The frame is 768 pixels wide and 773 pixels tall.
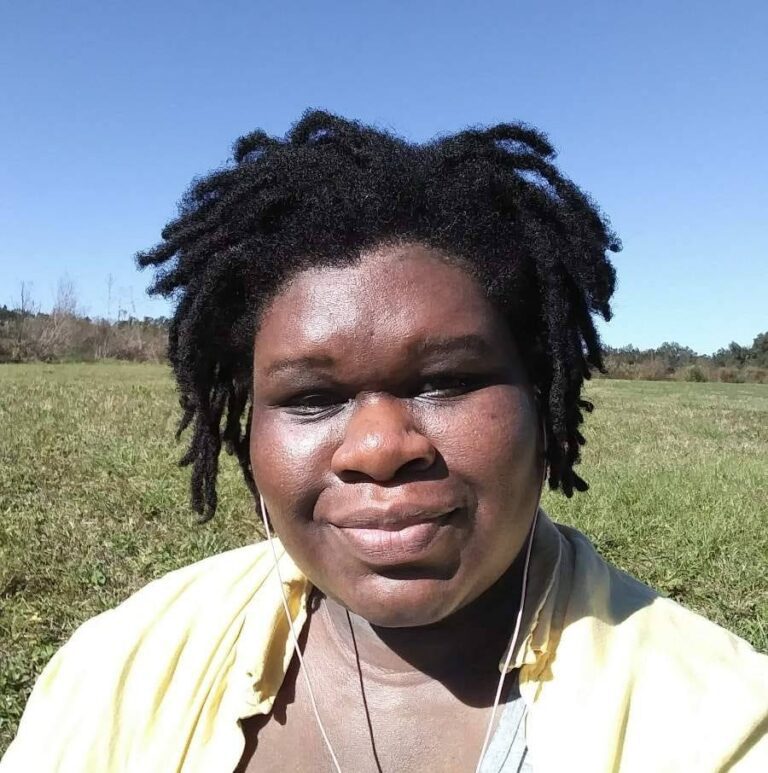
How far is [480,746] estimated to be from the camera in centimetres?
131

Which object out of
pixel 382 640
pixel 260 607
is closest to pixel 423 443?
pixel 382 640

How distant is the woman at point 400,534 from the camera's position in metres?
1.18

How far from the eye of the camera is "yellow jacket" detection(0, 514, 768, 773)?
1152mm

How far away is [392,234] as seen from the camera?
1.31 meters

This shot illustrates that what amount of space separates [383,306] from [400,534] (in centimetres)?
35

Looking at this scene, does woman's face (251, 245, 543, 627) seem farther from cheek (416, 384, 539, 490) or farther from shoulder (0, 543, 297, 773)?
shoulder (0, 543, 297, 773)

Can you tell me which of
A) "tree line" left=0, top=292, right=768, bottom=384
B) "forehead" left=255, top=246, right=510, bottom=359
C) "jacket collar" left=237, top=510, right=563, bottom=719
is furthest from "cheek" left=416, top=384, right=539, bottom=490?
"tree line" left=0, top=292, right=768, bottom=384

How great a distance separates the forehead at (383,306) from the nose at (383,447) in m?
0.11

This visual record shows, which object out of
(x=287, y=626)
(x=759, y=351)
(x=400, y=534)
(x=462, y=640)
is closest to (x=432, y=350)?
(x=400, y=534)

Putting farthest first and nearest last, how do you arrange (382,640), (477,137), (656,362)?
1. (656,362)
2. (477,137)
3. (382,640)

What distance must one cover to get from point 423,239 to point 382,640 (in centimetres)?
74

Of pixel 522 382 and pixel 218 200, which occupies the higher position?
pixel 218 200

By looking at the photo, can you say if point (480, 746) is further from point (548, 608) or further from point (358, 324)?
point (358, 324)

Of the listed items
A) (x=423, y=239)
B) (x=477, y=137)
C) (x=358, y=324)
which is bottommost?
(x=358, y=324)
